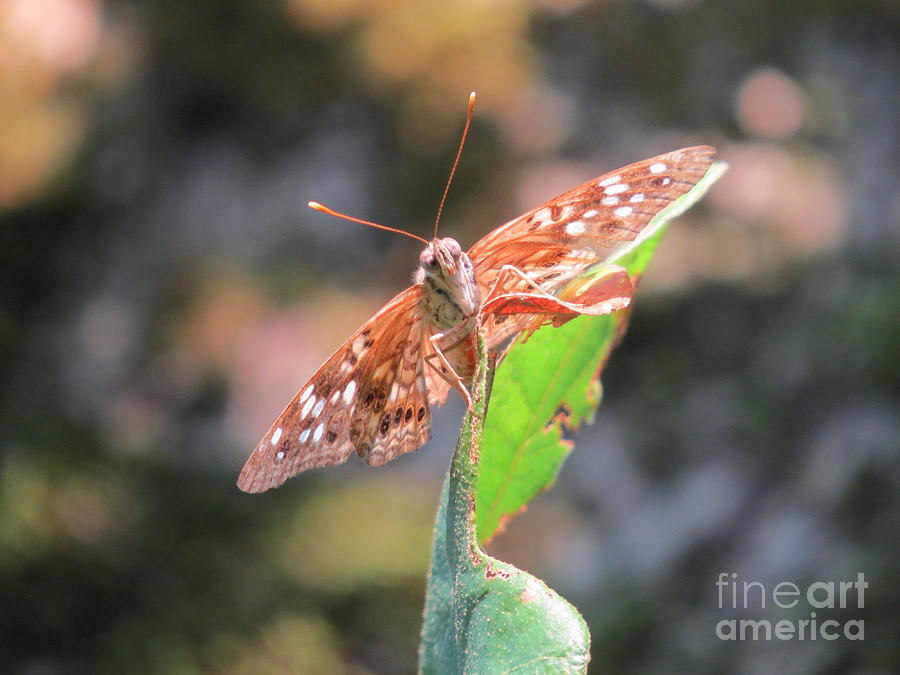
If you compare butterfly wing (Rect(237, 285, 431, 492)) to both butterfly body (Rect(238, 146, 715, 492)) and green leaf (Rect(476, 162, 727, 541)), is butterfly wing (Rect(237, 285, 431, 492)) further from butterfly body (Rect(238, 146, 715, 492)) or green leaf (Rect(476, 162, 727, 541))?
green leaf (Rect(476, 162, 727, 541))

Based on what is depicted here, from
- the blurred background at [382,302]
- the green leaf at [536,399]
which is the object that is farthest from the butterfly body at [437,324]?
the blurred background at [382,302]

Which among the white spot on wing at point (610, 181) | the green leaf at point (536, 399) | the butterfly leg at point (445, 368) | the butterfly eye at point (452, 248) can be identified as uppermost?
the white spot on wing at point (610, 181)

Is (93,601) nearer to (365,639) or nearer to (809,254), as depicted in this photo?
(365,639)

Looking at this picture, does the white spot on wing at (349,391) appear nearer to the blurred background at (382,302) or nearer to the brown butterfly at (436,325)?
the brown butterfly at (436,325)

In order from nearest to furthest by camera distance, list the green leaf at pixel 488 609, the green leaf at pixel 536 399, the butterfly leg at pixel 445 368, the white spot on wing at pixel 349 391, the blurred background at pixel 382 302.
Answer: the green leaf at pixel 488 609 → the green leaf at pixel 536 399 → the butterfly leg at pixel 445 368 → the white spot on wing at pixel 349 391 → the blurred background at pixel 382 302

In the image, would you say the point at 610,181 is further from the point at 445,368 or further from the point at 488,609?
the point at 488,609

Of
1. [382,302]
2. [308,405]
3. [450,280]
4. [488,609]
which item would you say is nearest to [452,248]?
[450,280]

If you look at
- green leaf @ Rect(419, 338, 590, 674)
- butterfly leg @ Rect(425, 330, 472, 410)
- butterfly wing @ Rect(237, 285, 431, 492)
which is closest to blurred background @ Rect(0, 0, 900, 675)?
butterfly wing @ Rect(237, 285, 431, 492)
